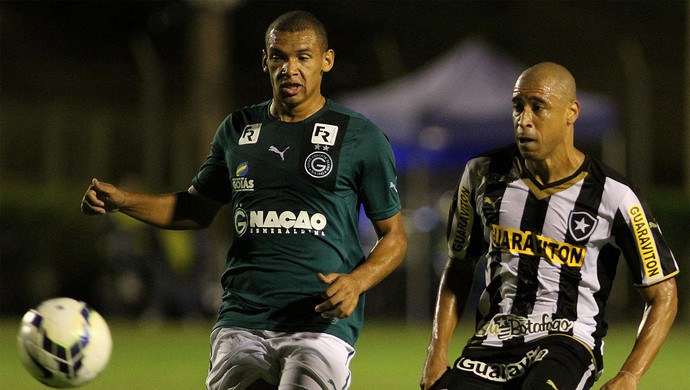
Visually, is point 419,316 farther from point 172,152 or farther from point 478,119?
point 172,152

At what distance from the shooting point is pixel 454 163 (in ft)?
58.9

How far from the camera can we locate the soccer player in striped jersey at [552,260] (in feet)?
18.2

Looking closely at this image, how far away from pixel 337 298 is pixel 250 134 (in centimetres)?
111

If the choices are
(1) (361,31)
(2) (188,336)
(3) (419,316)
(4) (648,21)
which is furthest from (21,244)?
(4) (648,21)

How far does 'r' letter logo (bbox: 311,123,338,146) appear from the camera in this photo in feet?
18.6

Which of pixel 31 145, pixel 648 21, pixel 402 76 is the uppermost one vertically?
pixel 648 21

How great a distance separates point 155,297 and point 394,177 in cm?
1174

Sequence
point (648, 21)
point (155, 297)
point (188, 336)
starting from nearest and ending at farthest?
point (188, 336) < point (155, 297) < point (648, 21)

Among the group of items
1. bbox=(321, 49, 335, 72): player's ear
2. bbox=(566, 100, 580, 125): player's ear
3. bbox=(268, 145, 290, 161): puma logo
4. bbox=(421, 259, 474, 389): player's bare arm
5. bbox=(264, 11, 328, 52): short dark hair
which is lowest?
bbox=(421, 259, 474, 389): player's bare arm

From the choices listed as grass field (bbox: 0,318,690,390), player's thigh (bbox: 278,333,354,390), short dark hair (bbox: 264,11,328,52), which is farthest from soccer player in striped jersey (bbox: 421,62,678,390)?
grass field (bbox: 0,318,690,390)

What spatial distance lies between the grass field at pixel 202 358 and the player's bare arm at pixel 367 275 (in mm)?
4934

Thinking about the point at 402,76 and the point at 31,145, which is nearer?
the point at 402,76

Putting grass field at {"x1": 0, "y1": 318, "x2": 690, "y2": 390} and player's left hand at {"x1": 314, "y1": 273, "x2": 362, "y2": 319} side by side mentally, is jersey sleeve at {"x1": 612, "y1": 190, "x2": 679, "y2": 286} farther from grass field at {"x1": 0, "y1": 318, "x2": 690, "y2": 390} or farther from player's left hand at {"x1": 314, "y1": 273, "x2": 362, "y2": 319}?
grass field at {"x1": 0, "y1": 318, "x2": 690, "y2": 390}

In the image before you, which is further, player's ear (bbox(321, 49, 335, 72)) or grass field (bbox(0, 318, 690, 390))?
grass field (bbox(0, 318, 690, 390))
